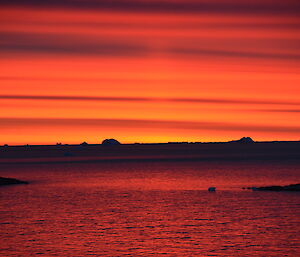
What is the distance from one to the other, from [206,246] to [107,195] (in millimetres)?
55596

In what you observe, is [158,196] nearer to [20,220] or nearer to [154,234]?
[20,220]

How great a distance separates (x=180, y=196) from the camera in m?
107

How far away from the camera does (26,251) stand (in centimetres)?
5494

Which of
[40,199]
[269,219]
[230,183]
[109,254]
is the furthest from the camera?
[230,183]

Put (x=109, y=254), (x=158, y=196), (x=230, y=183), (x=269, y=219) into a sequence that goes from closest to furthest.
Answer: (x=109, y=254), (x=269, y=219), (x=158, y=196), (x=230, y=183)

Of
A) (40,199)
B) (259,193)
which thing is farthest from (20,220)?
(259,193)

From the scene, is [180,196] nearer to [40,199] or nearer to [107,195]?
[107,195]

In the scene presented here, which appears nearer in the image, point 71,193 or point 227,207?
point 227,207

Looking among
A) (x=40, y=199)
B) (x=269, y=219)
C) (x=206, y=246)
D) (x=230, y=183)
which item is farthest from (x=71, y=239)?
(x=230, y=183)

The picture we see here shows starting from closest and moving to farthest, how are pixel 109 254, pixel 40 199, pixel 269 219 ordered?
pixel 109 254 < pixel 269 219 < pixel 40 199

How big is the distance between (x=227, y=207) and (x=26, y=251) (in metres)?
39.9

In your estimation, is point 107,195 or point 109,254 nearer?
point 109,254

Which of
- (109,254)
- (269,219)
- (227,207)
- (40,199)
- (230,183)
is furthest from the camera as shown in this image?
(230,183)

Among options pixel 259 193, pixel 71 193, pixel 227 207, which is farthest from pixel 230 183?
pixel 227 207
